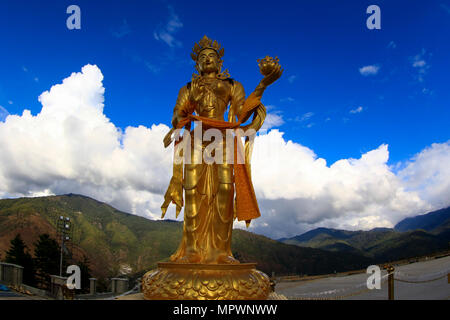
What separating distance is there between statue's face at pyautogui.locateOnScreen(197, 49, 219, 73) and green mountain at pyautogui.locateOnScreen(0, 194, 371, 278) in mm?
45455

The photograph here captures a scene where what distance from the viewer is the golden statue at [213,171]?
564cm

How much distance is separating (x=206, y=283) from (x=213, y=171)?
2.09 metres

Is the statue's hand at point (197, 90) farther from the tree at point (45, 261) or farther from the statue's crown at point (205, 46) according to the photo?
the tree at point (45, 261)

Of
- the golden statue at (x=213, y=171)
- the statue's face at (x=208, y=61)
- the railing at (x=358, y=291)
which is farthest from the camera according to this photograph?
the railing at (x=358, y=291)

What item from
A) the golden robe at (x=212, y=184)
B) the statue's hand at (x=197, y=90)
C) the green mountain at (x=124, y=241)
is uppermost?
the statue's hand at (x=197, y=90)

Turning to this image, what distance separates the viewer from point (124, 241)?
6588cm

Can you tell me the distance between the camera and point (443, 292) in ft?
33.5

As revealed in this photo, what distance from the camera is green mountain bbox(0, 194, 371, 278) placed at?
177 ft

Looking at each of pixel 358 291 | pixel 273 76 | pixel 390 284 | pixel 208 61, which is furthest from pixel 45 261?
pixel 273 76

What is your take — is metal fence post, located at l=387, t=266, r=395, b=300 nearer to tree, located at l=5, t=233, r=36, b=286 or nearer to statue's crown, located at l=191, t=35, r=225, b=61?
statue's crown, located at l=191, t=35, r=225, b=61

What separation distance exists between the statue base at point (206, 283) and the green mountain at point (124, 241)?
45493 mm

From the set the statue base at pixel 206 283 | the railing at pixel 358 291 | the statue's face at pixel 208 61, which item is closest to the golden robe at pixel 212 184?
the statue's face at pixel 208 61
